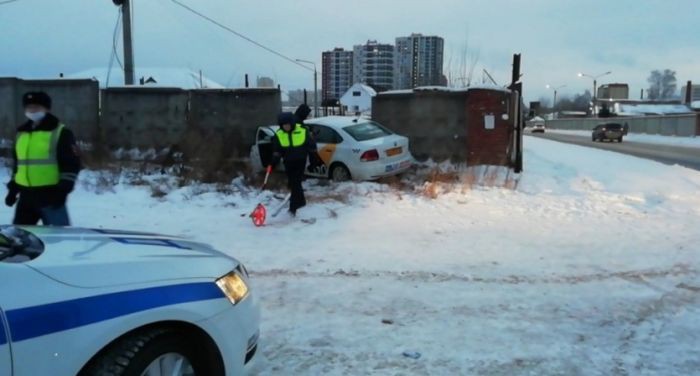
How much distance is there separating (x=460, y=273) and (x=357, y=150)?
230 inches

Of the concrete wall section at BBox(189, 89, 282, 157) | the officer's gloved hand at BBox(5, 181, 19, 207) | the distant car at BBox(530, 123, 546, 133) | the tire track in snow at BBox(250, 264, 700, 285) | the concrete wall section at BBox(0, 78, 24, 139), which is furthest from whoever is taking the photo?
the distant car at BBox(530, 123, 546, 133)

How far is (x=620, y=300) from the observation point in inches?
204

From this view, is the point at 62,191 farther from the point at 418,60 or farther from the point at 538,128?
the point at 538,128

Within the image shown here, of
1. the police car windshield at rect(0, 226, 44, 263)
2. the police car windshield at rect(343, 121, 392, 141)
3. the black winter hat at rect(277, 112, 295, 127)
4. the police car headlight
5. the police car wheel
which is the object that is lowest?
the police car wheel

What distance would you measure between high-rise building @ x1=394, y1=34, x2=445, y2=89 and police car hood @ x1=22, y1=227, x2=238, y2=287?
26.4m

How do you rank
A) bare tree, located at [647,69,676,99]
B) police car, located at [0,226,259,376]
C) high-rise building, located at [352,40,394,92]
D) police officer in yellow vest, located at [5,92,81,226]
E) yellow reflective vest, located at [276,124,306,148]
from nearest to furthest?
1. police car, located at [0,226,259,376]
2. police officer in yellow vest, located at [5,92,81,226]
3. yellow reflective vest, located at [276,124,306,148]
4. high-rise building, located at [352,40,394,92]
5. bare tree, located at [647,69,676,99]

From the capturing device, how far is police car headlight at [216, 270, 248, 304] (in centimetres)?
306

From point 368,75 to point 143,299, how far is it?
59.1 m

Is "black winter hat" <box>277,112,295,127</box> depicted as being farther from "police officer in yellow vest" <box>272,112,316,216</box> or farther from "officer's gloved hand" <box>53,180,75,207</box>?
"officer's gloved hand" <box>53,180,75,207</box>

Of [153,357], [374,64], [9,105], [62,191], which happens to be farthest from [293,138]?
[374,64]

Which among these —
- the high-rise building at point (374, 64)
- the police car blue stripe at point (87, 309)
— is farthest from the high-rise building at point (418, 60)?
the police car blue stripe at point (87, 309)

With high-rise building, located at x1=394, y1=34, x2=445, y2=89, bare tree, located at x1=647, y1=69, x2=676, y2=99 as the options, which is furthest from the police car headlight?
bare tree, located at x1=647, y1=69, x2=676, y2=99

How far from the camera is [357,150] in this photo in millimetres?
11539

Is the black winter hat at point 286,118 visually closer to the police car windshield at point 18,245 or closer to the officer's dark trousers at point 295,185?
the officer's dark trousers at point 295,185
